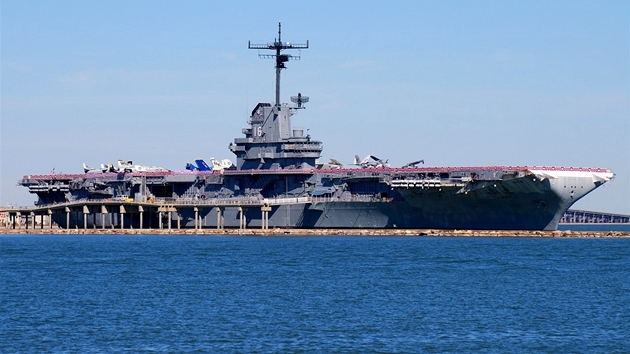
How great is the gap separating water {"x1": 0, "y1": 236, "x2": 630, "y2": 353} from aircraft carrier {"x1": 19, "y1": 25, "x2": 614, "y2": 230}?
17.1 feet

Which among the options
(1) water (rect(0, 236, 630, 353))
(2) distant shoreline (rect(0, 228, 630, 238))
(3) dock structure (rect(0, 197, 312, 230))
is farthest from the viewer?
(3) dock structure (rect(0, 197, 312, 230))

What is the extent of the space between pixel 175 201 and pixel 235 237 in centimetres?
689

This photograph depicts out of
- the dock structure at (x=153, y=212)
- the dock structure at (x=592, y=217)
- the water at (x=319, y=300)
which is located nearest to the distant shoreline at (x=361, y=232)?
the dock structure at (x=153, y=212)

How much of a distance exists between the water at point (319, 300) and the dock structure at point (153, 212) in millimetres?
13968

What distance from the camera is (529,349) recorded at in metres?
21.5

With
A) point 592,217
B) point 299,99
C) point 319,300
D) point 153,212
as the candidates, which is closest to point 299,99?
point 299,99

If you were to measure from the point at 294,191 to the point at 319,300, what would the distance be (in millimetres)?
33137

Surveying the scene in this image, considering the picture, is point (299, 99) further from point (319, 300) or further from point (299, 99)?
point (319, 300)

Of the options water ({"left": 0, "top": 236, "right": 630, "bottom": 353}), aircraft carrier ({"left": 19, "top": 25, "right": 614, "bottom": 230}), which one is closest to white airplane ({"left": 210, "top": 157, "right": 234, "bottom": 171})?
aircraft carrier ({"left": 19, "top": 25, "right": 614, "bottom": 230})

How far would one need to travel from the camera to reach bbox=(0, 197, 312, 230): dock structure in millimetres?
62000

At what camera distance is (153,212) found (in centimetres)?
6750

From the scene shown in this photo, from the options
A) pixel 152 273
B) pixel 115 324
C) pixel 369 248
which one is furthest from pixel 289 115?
pixel 115 324

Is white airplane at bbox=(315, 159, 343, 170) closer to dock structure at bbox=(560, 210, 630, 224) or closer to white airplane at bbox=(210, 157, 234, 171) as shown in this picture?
white airplane at bbox=(210, 157, 234, 171)

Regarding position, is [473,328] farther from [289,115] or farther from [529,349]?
[289,115]
